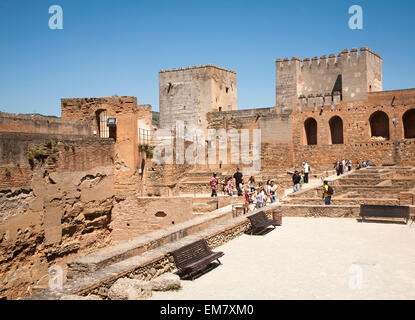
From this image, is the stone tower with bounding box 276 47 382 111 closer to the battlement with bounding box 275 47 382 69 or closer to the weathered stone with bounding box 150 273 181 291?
the battlement with bounding box 275 47 382 69

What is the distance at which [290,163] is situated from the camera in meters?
29.0

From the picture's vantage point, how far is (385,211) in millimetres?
10859

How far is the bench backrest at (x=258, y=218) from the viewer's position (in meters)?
9.77

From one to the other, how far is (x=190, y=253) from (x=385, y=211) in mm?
6191

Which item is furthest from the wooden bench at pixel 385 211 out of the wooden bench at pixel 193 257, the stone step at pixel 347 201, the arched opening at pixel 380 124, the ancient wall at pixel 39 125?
the arched opening at pixel 380 124

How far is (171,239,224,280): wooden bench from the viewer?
21.3ft

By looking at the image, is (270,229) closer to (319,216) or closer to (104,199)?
(319,216)

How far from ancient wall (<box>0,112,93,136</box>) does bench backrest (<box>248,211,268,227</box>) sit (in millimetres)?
7160

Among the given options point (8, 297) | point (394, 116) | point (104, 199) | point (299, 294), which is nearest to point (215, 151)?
point (394, 116)

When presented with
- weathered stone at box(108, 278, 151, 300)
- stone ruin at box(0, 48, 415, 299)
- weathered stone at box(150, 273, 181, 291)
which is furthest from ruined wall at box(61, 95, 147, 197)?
weathered stone at box(108, 278, 151, 300)

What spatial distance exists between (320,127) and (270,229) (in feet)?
61.9

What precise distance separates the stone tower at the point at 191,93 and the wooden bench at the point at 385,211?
21.2m

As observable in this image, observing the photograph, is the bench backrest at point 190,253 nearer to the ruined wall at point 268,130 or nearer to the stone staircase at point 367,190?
the stone staircase at point 367,190
